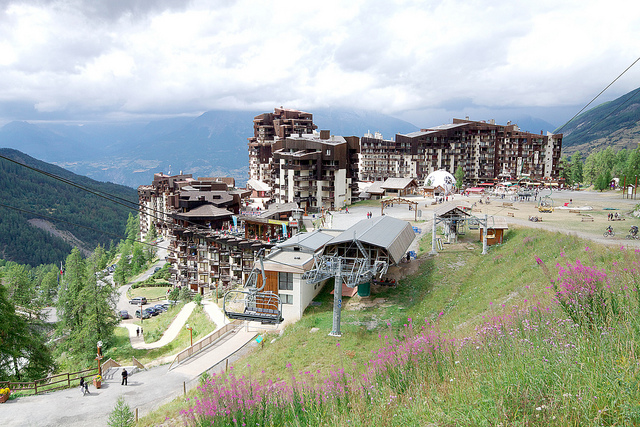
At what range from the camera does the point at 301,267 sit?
30.9m

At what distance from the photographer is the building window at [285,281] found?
32031mm

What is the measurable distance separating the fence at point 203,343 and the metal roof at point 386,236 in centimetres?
1256

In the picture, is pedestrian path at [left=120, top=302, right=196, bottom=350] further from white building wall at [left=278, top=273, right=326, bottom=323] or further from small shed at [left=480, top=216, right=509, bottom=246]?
small shed at [left=480, top=216, right=509, bottom=246]

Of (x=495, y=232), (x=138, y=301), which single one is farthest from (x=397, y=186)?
(x=138, y=301)

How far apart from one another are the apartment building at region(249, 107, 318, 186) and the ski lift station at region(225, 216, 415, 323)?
240 feet

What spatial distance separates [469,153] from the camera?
116250 mm

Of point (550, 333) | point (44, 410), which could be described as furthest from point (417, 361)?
point (44, 410)

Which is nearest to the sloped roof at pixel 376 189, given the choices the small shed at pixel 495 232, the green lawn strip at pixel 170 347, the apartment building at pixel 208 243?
the apartment building at pixel 208 243

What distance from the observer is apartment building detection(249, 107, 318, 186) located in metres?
110

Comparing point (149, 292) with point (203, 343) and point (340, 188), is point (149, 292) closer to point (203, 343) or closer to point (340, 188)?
point (340, 188)

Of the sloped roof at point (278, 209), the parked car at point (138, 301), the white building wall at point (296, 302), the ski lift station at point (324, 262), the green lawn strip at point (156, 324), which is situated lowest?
the parked car at point (138, 301)

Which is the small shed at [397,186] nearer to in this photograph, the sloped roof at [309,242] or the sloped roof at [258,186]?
the sloped roof at [258,186]

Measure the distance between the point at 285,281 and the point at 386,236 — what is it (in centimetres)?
876

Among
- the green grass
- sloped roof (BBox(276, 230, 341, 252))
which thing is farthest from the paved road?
the green grass
